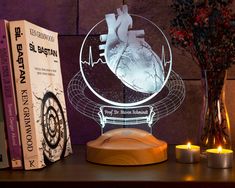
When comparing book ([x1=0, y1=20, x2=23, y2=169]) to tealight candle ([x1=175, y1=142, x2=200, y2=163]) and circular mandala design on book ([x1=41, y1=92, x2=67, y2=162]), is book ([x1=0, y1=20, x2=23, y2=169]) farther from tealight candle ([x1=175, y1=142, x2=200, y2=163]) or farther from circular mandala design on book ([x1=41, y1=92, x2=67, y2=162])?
tealight candle ([x1=175, y1=142, x2=200, y2=163])

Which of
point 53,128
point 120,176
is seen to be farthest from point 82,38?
point 120,176

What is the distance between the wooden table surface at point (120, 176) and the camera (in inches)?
34.1

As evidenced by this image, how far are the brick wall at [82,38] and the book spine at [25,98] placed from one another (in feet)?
1.32

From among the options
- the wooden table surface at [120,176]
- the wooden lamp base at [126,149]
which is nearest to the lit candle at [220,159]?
the wooden table surface at [120,176]

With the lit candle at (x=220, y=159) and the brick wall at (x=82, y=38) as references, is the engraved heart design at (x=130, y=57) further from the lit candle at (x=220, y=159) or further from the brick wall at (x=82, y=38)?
the lit candle at (x=220, y=159)

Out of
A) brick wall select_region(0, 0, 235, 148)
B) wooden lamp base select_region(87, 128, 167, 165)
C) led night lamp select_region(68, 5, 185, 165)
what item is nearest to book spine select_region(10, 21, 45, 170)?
wooden lamp base select_region(87, 128, 167, 165)

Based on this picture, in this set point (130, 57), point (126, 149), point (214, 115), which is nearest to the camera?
point (126, 149)

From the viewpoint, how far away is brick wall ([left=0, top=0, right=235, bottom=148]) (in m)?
1.36

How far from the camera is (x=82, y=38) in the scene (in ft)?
4.54

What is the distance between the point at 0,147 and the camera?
100cm

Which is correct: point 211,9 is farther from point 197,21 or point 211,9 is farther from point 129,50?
point 129,50

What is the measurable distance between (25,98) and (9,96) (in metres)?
0.04

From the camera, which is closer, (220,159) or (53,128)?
(220,159)

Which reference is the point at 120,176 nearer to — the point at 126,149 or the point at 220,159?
the point at 126,149
